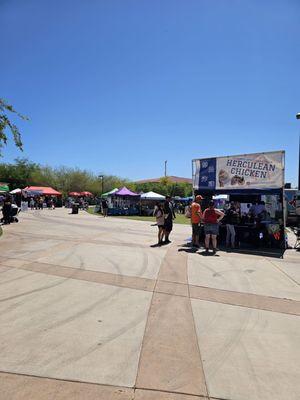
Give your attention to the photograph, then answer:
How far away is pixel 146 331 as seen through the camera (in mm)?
4770

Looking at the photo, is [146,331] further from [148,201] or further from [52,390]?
[148,201]

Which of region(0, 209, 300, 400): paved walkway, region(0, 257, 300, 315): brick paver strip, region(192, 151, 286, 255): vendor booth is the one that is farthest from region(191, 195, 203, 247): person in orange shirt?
region(0, 257, 300, 315): brick paver strip

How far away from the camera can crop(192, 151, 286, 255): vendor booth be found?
12922mm

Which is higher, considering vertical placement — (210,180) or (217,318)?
(210,180)

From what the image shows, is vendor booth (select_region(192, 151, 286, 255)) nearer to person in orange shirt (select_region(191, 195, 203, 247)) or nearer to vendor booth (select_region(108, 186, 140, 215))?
person in orange shirt (select_region(191, 195, 203, 247))

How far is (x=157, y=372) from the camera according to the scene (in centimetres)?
367

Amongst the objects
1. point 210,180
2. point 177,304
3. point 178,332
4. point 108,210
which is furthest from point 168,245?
point 108,210

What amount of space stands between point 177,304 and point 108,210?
27.3 meters

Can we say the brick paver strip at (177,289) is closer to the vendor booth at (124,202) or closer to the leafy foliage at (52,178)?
the vendor booth at (124,202)

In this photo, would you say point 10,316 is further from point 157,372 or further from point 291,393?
point 291,393

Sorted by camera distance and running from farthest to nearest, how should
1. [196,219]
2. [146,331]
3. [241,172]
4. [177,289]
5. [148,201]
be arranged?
[148,201] → [241,172] → [196,219] → [177,289] → [146,331]

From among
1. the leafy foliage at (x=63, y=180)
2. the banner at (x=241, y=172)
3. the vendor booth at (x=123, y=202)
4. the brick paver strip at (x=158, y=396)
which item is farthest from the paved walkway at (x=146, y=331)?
the leafy foliage at (x=63, y=180)

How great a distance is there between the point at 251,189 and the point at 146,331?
9819 mm

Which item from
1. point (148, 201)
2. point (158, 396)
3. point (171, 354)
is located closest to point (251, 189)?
Result: point (171, 354)
